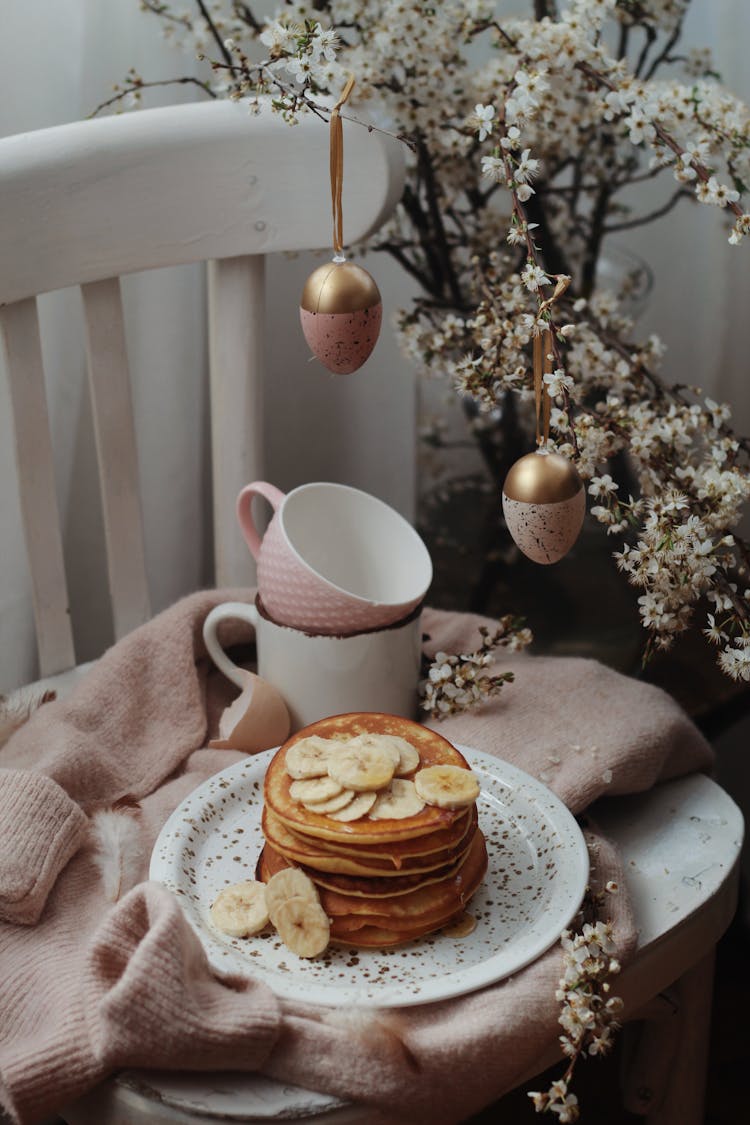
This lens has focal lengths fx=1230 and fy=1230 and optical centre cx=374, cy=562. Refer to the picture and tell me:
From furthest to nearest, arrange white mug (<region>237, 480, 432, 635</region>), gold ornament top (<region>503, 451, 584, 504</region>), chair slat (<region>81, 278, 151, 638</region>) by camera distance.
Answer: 1. chair slat (<region>81, 278, 151, 638</region>)
2. white mug (<region>237, 480, 432, 635</region>)
3. gold ornament top (<region>503, 451, 584, 504</region>)

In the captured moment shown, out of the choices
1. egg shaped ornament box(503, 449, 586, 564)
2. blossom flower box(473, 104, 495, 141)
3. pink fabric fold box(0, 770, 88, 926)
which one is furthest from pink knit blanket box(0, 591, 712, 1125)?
blossom flower box(473, 104, 495, 141)

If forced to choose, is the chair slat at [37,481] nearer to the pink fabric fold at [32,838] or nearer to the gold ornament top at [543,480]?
the pink fabric fold at [32,838]

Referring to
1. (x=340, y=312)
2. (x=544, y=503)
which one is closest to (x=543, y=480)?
(x=544, y=503)

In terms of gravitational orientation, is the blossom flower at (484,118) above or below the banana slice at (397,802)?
above

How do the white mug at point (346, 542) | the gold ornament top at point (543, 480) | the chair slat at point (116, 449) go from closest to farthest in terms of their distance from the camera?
the gold ornament top at point (543, 480)
the white mug at point (346, 542)
the chair slat at point (116, 449)

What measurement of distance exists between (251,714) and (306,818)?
18cm

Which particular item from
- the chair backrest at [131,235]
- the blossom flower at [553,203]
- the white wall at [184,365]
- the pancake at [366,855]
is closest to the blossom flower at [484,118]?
the blossom flower at [553,203]

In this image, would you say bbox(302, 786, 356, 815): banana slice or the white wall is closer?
bbox(302, 786, 356, 815): banana slice

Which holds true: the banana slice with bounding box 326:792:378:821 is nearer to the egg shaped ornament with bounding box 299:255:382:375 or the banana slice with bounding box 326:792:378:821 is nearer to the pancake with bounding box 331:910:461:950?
the pancake with bounding box 331:910:461:950

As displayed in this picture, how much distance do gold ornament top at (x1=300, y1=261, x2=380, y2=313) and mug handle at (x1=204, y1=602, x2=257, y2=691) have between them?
315 mm

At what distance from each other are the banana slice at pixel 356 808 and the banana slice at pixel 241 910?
6 centimetres

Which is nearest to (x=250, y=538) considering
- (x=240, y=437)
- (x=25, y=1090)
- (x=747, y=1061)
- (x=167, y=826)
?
(x=240, y=437)

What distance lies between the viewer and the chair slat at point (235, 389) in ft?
3.07

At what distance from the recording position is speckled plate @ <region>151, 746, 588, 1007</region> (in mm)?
581
